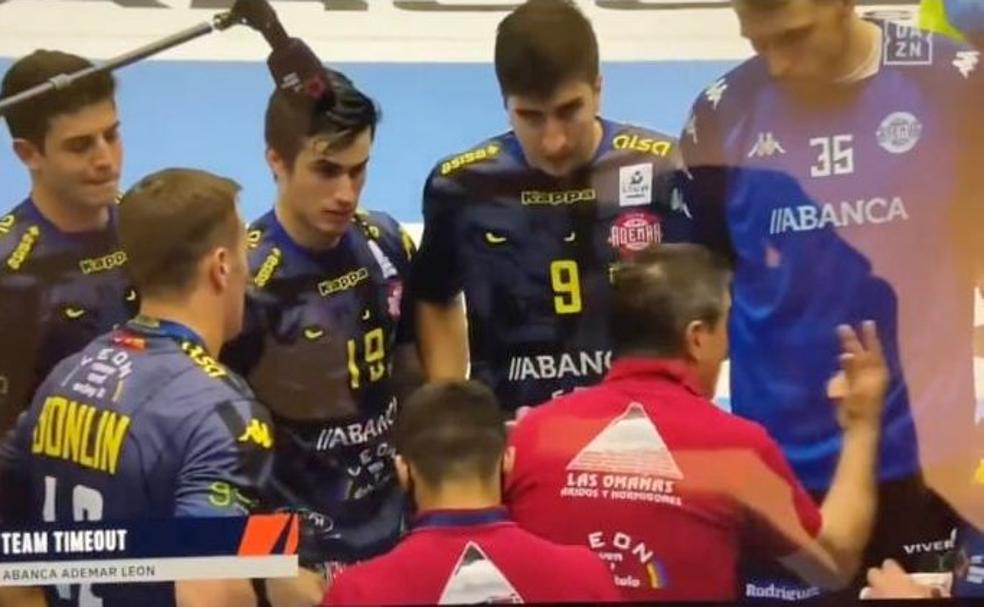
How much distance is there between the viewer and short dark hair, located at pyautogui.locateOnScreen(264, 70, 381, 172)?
1.82 metres

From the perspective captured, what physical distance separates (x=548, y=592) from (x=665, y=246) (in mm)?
437

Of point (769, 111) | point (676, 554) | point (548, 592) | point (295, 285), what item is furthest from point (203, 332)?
point (769, 111)

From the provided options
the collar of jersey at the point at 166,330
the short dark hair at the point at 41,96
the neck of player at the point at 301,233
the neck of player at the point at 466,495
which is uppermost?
the short dark hair at the point at 41,96

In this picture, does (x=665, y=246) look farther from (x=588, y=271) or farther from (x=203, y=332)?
(x=203, y=332)

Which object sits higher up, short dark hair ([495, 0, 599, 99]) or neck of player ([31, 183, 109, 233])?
short dark hair ([495, 0, 599, 99])

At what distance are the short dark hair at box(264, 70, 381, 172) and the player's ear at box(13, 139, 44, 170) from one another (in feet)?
0.91

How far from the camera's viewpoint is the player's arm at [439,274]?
1822mm

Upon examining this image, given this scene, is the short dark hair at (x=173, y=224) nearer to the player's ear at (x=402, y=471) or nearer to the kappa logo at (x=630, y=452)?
the player's ear at (x=402, y=471)

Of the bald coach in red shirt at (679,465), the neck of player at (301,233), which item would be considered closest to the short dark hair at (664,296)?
the bald coach in red shirt at (679,465)

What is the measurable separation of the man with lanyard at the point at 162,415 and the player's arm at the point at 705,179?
55 centimetres

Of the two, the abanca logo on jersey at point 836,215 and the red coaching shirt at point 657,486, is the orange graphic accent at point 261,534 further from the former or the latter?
the abanca logo on jersey at point 836,215

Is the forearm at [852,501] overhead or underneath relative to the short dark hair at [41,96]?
underneath

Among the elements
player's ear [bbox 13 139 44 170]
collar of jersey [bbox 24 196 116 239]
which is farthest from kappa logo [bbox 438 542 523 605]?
player's ear [bbox 13 139 44 170]

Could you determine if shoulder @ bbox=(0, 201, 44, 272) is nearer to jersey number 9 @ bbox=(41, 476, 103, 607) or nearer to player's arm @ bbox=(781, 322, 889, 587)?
jersey number 9 @ bbox=(41, 476, 103, 607)
